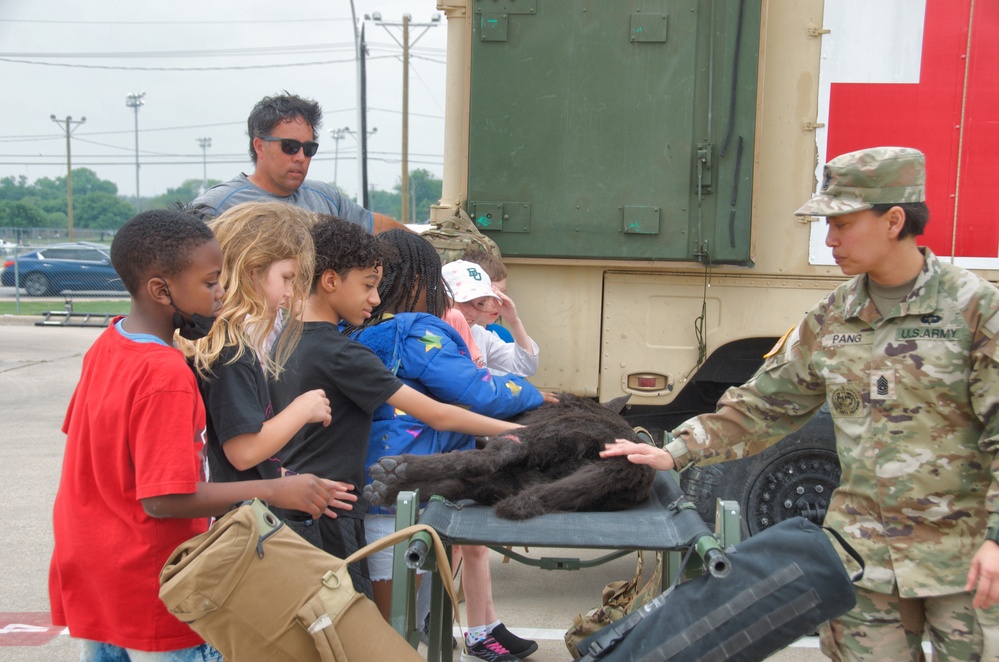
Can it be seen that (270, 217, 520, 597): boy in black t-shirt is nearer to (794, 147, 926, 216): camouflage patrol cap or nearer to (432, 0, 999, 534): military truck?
(794, 147, 926, 216): camouflage patrol cap

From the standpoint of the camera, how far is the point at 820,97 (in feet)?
13.9

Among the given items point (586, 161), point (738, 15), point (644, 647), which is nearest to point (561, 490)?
point (644, 647)

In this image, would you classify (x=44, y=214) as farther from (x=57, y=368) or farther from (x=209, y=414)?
(x=209, y=414)

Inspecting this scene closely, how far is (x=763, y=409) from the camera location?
2645mm

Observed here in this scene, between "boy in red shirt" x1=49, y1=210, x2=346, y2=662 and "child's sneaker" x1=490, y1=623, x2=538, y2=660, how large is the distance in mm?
1606

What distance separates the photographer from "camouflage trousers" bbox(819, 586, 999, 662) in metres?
2.23

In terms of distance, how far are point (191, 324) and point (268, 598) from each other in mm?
674

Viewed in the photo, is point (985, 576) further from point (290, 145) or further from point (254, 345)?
point (290, 145)

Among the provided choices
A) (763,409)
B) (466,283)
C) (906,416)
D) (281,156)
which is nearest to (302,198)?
(281,156)

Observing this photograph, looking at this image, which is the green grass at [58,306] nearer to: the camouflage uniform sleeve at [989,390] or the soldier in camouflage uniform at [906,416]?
the soldier in camouflage uniform at [906,416]

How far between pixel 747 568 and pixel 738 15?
284 centimetres

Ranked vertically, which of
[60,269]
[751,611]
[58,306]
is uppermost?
[751,611]

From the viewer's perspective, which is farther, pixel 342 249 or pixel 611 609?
pixel 611 609

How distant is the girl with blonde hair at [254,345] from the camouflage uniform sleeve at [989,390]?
1.59 metres
